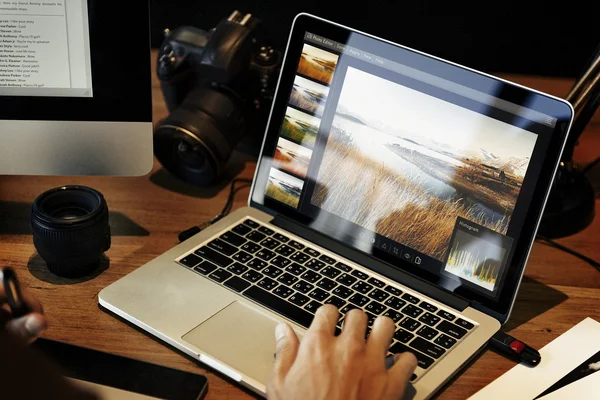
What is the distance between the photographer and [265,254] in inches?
37.8

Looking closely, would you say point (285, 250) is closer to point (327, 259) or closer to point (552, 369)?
point (327, 259)

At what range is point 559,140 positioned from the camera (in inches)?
33.0

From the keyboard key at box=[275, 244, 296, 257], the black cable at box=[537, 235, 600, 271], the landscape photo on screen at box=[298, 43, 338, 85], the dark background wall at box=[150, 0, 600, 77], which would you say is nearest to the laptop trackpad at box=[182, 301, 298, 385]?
the keyboard key at box=[275, 244, 296, 257]

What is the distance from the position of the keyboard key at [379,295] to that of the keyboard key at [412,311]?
1.2 inches

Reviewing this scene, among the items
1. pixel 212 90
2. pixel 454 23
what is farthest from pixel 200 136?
pixel 454 23

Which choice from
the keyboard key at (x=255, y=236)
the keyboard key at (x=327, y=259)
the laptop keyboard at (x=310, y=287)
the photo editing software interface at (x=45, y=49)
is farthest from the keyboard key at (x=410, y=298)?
the photo editing software interface at (x=45, y=49)

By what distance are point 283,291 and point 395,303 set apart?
0.14 m

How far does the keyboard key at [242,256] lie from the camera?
3.12 feet

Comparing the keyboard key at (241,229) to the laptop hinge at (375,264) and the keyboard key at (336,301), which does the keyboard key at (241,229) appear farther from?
the keyboard key at (336,301)

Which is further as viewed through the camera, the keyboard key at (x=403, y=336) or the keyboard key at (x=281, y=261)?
the keyboard key at (x=281, y=261)

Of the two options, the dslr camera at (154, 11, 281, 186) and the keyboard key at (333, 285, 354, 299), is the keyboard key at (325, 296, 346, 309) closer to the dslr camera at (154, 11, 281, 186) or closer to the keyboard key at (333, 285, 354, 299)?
the keyboard key at (333, 285, 354, 299)

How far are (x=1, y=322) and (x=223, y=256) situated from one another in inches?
11.8

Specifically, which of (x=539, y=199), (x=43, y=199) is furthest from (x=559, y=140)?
(x=43, y=199)

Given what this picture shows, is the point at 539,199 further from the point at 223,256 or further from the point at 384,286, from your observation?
the point at 223,256
